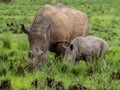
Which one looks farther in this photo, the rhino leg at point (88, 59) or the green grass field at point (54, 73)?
the rhino leg at point (88, 59)

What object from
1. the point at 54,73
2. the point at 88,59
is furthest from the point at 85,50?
the point at 54,73

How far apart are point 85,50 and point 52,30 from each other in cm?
76

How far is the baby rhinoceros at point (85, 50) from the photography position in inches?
350

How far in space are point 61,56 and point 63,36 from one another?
16.2 inches

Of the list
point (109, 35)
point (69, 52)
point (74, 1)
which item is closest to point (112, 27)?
point (109, 35)

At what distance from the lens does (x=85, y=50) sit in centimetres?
920

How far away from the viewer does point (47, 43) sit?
885 cm

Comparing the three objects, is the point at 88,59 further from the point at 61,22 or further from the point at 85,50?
the point at 61,22

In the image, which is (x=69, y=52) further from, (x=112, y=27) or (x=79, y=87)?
(x=112, y=27)

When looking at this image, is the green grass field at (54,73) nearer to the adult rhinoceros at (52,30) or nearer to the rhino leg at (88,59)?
the rhino leg at (88,59)

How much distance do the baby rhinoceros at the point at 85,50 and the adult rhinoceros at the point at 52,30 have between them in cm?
36

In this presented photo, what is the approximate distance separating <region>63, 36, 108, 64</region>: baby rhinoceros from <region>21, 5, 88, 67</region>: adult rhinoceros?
0.36 m

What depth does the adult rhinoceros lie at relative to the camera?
861cm

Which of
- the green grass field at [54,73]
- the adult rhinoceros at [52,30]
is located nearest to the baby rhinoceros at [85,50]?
the green grass field at [54,73]
